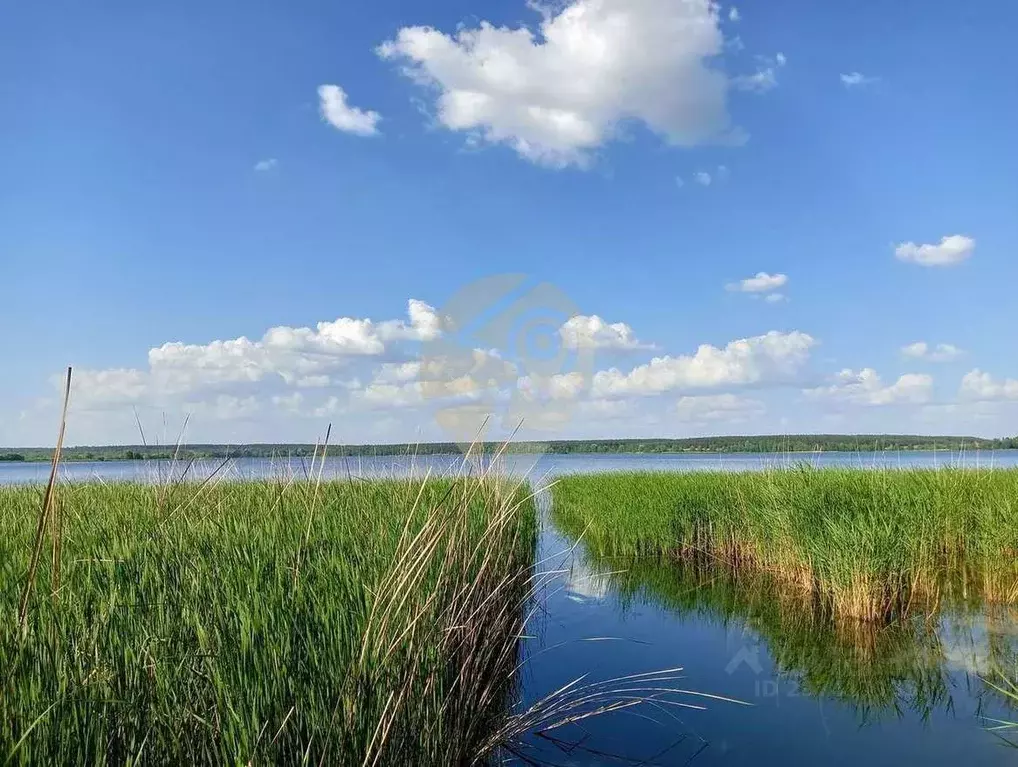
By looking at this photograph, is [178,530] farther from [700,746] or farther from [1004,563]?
[1004,563]

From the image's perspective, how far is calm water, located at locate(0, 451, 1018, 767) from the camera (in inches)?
197

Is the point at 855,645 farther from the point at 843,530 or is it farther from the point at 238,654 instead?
the point at 238,654

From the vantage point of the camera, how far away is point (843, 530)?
775 centimetres

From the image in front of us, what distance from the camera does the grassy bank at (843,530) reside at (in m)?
7.76

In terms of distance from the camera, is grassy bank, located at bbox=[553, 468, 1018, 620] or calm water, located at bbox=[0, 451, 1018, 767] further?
grassy bank, located at bbox=[553, 468, 1018, 620]

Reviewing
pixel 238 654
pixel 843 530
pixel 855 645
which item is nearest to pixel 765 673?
pixel 855 645

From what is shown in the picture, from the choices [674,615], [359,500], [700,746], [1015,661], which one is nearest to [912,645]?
[1015,661]

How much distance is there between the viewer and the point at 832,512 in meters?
8.72

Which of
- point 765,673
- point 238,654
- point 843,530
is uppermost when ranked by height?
point 238,654

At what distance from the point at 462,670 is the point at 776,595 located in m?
6.83

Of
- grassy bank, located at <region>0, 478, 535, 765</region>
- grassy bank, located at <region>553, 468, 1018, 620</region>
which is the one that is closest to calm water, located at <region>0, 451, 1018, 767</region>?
grassy bank, located at <region>553, 468, 1018, 620</region>

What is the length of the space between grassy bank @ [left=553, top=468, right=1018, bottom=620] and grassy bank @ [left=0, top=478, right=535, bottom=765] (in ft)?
11.8

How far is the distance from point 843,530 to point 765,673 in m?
2.18

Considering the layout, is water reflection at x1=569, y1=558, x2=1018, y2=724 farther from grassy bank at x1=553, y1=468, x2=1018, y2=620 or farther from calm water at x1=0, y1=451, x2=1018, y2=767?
grassy bank at x1=553, y1=468, x2=1018, y2=620
